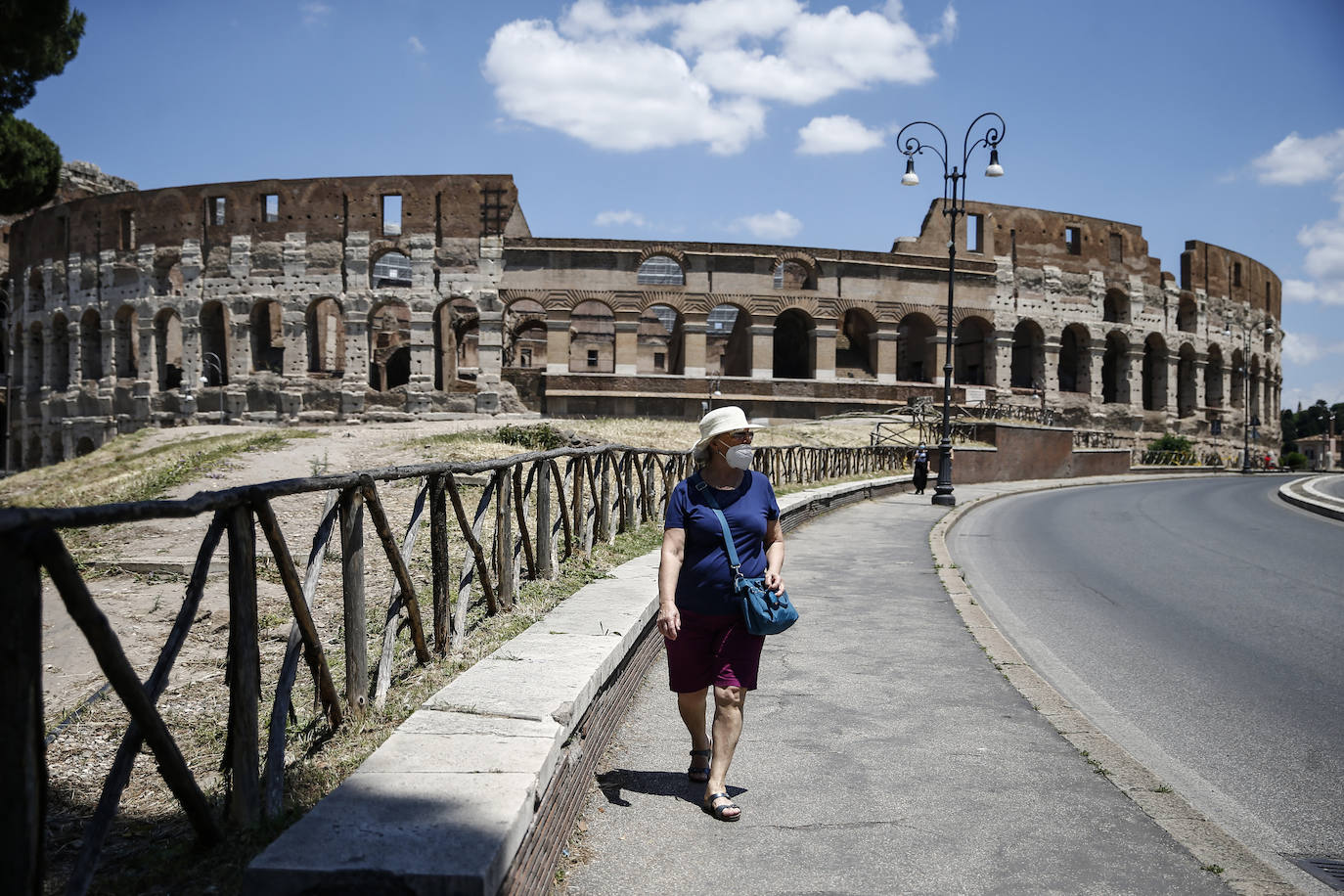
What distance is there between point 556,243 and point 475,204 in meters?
3.39

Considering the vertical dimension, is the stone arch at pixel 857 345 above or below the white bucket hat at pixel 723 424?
above

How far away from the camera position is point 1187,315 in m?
48.1

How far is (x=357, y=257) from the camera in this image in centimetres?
3697

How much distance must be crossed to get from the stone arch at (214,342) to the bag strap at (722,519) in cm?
3810

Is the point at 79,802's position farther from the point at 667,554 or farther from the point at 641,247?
the point at 641,247

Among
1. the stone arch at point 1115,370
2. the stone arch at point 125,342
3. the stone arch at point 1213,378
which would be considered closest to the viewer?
the stone arch at point 125,342

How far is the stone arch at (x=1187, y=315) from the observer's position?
4762 cm

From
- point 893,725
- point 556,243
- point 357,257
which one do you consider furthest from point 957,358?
point 893,725

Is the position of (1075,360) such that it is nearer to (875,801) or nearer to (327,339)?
(327,339)

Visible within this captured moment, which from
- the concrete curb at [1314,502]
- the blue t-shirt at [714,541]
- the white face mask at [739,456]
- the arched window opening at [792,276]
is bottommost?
the concrete curb at [1314,502]

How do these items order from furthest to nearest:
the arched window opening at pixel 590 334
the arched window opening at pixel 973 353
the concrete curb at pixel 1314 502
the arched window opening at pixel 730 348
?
1. the arched window opening at pixel 590 334
2. the arched window opening at pixel 973 353
3. the arched window opening at pixel 730 348
4. the concrete curb at pixel 1314 502

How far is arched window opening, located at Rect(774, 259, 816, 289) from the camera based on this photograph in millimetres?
39344

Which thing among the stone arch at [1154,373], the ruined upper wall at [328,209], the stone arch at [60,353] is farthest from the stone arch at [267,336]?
the stone arch at [1154,373]

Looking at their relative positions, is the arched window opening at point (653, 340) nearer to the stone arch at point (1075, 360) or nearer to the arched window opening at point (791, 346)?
the arched window opening at point (791, 346)
